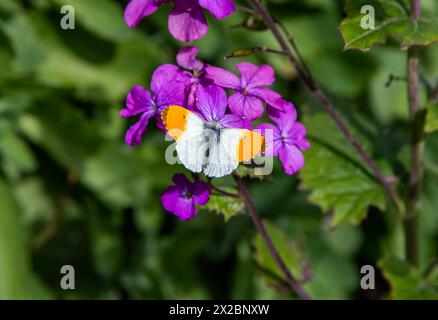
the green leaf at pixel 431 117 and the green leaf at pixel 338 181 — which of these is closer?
the green leaf at pixel 431 117

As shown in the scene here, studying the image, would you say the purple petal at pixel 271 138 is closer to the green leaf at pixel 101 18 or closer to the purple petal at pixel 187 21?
the purple petal at pixel 187 21

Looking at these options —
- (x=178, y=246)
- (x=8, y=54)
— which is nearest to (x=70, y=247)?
(x=178, y=246)

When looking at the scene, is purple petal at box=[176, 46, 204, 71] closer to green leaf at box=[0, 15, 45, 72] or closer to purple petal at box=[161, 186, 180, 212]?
purple petal at box=[161, 186, 180, 212]

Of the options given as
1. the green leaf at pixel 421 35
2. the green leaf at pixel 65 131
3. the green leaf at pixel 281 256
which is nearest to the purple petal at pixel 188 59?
the green leaf at pixel 421 35

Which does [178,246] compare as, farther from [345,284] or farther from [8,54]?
[8,54]

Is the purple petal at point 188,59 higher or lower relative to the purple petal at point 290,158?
higher

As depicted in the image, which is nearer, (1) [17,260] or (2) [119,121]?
(1) [17,260]
